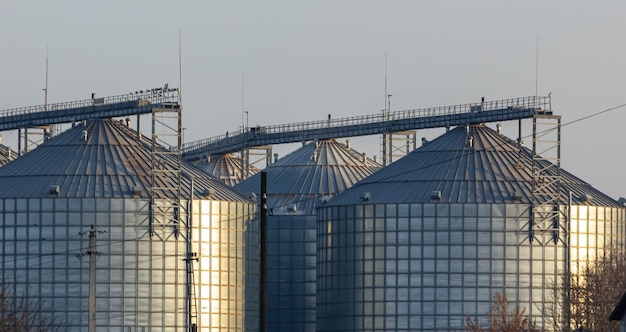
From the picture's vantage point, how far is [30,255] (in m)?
107

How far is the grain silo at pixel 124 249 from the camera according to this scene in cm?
10631

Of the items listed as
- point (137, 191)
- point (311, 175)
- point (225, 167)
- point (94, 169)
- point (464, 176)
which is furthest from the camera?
point (225, 167)

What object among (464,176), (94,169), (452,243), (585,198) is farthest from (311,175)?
(585,198)

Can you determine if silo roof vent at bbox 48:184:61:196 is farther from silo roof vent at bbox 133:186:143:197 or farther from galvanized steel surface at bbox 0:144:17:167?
galvanized steel surface at bbox 0:144:17:167

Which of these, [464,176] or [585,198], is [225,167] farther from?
[585,198]

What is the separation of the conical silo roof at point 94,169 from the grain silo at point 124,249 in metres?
0.11

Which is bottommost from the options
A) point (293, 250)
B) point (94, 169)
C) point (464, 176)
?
point (293, 250)

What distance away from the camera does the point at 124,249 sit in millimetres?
106875

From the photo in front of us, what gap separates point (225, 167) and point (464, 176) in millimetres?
48298

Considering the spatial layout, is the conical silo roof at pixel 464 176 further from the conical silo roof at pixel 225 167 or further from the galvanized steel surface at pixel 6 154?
the conical silo roof at pixel 225 167

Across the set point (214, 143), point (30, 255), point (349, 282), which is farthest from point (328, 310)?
point (214, 143)

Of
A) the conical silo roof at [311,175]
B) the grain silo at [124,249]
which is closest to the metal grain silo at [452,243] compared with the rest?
the grain silo at [124,249]

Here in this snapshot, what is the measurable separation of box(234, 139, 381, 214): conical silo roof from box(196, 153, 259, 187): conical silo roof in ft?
50.5

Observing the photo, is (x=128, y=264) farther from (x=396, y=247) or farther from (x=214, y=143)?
(x=214, y=143)
